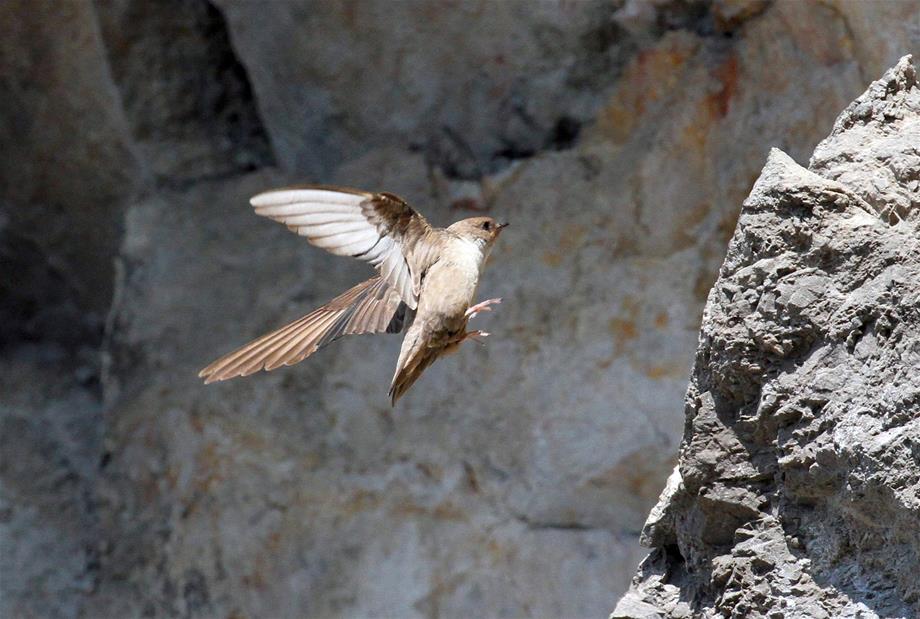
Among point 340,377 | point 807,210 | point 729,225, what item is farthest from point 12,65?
point 807,210

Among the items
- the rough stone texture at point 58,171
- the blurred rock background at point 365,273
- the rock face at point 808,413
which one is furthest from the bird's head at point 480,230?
the rough stone texture at point 58,171

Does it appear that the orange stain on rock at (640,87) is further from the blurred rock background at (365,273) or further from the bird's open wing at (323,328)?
the bird's open wing at (323,328)

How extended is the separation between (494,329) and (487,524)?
49 centimetres

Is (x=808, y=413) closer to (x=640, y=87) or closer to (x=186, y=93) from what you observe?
(x=640, y=87)

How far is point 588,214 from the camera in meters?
3.51

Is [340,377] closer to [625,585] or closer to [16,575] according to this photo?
[625,585]

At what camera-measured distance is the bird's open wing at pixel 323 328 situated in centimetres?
259

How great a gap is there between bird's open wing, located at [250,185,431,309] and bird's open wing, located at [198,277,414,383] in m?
0.07

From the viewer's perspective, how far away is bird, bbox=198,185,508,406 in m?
2.57

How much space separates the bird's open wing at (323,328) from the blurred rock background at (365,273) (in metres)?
0.79

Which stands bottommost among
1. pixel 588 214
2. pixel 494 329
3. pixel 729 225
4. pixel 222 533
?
pixel 222 533

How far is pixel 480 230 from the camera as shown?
2.89 metres

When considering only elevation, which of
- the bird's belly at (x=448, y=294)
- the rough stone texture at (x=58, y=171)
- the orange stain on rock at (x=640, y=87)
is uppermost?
the orange stain on rock at (x=640, y=87)

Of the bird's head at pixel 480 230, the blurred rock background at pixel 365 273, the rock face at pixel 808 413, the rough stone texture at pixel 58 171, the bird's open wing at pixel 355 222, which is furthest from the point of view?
the rough stone texture at pixel 58 171
